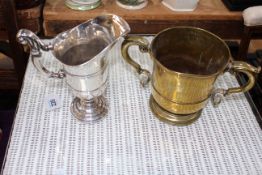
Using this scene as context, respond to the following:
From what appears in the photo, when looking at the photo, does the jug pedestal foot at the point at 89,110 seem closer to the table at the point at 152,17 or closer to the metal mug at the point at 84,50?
the metal mug at the point at 84,50

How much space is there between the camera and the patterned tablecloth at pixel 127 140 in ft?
1.91

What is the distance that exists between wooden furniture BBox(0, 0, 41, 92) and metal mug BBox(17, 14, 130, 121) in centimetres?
44

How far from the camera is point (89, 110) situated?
0.65 m

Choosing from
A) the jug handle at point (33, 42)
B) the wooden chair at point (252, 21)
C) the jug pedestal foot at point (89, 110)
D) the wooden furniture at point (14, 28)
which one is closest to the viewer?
the jug handle at point (33, 42)

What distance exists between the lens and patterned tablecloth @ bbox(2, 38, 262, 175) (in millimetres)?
583

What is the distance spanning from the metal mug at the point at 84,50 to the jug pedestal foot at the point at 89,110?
0.06ft

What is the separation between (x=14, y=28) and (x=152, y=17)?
1.33 ft

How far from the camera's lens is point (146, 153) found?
0.60 meters

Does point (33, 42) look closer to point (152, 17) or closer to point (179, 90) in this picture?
point (179, 90)

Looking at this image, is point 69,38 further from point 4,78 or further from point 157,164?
point 4,78

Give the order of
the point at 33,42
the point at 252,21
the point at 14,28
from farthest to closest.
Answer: the point at 14,28 < the point at 252,21 < the point at 33,42

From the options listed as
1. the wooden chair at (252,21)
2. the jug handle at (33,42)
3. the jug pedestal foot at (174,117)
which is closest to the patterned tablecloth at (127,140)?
the jug pedestal foot at (174,117)

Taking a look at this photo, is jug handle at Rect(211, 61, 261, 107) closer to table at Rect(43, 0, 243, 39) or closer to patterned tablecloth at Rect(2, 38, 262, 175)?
patterned tablecloth at Rect(2, 38, 262, 175)

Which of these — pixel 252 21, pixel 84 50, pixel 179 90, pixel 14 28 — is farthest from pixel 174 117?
pixel 14 28
